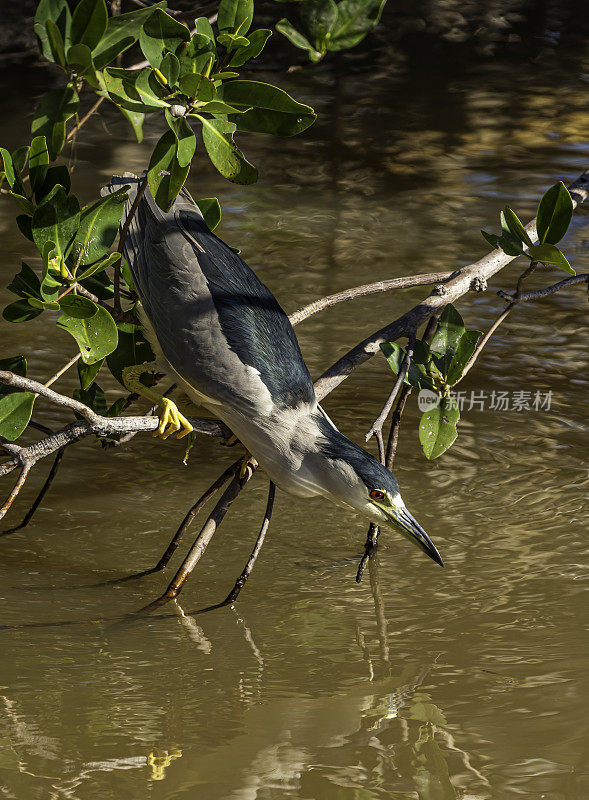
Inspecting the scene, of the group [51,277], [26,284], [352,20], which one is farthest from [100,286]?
[352,20]

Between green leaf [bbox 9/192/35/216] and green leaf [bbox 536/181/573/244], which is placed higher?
green leaf [bbox 9/192/35/216]

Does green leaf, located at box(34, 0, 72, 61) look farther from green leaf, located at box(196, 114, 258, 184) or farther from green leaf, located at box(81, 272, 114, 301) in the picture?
green leaf, located at box(81, 272, 114, 301)

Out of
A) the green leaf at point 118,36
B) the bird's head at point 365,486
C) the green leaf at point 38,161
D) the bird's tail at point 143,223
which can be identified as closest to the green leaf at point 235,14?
the green leaf at point 118,36

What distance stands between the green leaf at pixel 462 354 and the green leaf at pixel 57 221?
0.85 metres

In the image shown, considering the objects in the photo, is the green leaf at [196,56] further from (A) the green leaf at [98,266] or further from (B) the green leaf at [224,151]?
(A) the green leaf at [98,266]

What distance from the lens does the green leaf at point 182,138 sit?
184 centimetres

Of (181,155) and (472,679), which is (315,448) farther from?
(181,155)

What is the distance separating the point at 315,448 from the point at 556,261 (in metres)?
0.66

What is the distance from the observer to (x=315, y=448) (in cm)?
234

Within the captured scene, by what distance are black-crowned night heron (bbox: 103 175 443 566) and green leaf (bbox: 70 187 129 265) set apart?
1.32 feet

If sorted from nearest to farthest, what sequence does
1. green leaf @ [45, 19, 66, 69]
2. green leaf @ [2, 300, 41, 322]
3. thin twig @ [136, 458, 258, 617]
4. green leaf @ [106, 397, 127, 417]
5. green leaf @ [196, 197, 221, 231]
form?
green leaf @ [45, 19, 66, 69]
green leaf @ [2, 300, 41, 322]
thin twig @ [136, 458, 258, 617]
green leaf @ [106, 397, 127, 417]
green leaf @ [196, 197, 221, 231]

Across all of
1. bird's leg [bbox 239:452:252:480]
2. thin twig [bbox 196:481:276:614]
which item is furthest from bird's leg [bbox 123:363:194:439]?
thin twig [bbox 196:481:276:614]

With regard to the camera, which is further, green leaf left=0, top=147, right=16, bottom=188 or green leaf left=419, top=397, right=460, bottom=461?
green leaf left=419, top=397, right=460, bottom=461

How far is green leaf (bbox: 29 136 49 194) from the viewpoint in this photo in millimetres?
2055
